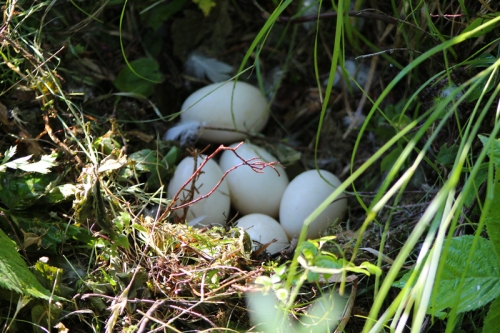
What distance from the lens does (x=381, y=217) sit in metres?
1.41

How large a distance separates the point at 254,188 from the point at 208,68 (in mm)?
493

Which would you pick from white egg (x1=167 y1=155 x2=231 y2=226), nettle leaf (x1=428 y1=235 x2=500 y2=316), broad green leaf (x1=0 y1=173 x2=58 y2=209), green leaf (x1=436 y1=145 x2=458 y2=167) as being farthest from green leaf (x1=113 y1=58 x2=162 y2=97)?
nettle leaf (x1=428 y1=235 x2=500 y2=316)

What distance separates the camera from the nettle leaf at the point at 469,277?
35.9 inches

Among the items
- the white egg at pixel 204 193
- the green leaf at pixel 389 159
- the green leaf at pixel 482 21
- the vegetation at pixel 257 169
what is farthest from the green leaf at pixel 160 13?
the green leaf at pixel 482 21

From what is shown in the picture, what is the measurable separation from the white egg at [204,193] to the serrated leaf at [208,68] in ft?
1.32

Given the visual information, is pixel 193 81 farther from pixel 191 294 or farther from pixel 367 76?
pixel 191 294

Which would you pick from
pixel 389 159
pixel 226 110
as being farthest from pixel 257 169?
pixel 389 159

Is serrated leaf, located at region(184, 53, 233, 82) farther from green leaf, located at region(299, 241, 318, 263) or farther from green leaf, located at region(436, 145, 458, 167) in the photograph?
green leaf, located at region(299, 241, 318, 263)

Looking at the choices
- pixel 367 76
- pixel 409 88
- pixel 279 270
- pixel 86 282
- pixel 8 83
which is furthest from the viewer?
pixel 367 76

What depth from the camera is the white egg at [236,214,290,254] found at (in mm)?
Result: 1304

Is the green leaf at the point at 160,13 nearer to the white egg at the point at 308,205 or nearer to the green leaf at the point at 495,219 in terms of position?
the white egg at the point at 308,205

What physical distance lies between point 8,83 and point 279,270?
92 centimetres

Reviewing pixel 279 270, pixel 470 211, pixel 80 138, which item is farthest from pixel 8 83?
pixel 470 211

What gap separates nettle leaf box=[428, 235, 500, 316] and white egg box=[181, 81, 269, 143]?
768mm
